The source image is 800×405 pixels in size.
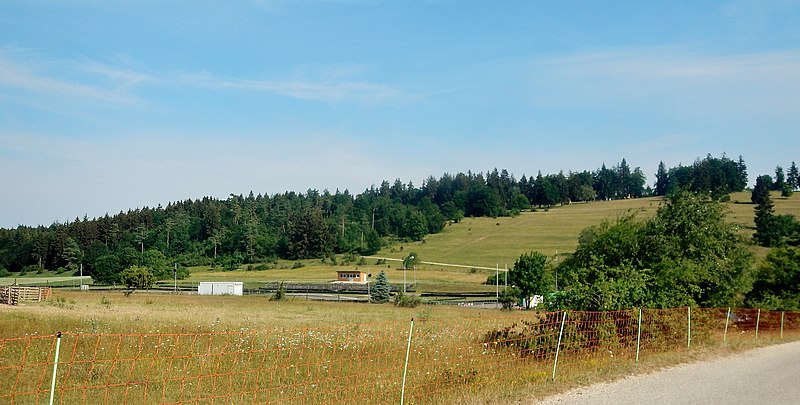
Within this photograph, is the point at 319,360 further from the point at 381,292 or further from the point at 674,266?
the point at 381,292

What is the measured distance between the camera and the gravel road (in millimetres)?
11648

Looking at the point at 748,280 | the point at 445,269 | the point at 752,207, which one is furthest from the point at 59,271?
the point at 752,207

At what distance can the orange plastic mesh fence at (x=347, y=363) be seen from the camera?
36.1 ft

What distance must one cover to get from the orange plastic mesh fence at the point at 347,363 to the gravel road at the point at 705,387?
3.52ft

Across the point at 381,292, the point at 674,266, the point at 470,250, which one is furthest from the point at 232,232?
the point at 674,266

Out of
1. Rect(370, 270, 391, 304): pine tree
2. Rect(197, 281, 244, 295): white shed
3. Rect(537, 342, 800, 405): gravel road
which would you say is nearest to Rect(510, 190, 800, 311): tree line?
Rect(537, 342, 800, 405): gravel road

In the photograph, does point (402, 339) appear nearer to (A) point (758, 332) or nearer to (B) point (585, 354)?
(B) point (585, 354)

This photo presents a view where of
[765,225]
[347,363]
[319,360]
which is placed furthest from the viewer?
[765,225]

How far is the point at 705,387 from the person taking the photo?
43.3ft

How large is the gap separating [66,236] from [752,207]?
150 meters

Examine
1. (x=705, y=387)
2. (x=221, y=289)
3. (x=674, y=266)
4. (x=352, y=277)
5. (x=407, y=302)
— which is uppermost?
(x=674, y=266)

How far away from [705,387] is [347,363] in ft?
25.1

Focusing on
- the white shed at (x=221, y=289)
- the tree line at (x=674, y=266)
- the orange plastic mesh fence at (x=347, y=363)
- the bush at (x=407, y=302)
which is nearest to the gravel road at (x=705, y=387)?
the orange plastic mesh fence at (x=347, y=363)

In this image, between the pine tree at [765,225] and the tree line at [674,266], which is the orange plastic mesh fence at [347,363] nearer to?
the tree line at [674,266]
